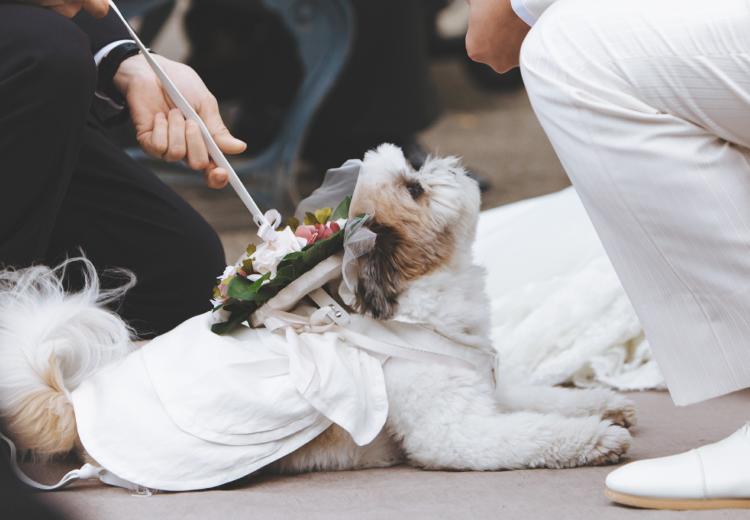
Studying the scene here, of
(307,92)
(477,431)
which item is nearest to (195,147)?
(477,431)

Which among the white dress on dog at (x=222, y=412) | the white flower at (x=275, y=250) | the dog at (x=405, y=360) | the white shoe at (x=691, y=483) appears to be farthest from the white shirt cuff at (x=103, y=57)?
the white shoe at (x=691, y=483)

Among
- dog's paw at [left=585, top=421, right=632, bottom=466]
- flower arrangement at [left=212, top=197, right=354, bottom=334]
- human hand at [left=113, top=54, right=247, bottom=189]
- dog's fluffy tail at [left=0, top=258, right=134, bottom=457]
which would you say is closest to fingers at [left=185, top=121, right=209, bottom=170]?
human hand at [left=113, top=54, right=247, bottom=189]

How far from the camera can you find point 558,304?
8.87 feet

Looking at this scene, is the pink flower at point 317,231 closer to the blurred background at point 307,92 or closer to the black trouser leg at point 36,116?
the black trouser leg at point 36,116

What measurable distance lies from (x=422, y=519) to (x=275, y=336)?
42cm

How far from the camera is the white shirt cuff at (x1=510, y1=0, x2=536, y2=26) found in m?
1.81

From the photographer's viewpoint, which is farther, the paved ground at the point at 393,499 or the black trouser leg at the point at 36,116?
the black trouser leg at the point at 36,116

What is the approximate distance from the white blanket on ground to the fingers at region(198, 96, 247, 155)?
27.1 inches

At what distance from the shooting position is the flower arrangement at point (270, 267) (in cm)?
183

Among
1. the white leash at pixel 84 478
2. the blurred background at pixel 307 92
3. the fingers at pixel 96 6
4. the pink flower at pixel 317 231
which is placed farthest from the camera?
the blurred background at pixel 307 92

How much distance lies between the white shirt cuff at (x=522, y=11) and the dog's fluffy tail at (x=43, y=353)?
865 millimetres

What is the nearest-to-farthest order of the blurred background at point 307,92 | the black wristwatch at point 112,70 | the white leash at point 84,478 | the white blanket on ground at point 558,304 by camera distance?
the white leash at point 84,478 < the black wristwatch at point 112,70 < the white blanket on ground at point 558,304 < the blurred background at point 307,92

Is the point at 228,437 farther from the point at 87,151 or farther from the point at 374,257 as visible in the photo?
the point at 87,151

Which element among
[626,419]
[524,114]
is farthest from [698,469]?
[524,114]
